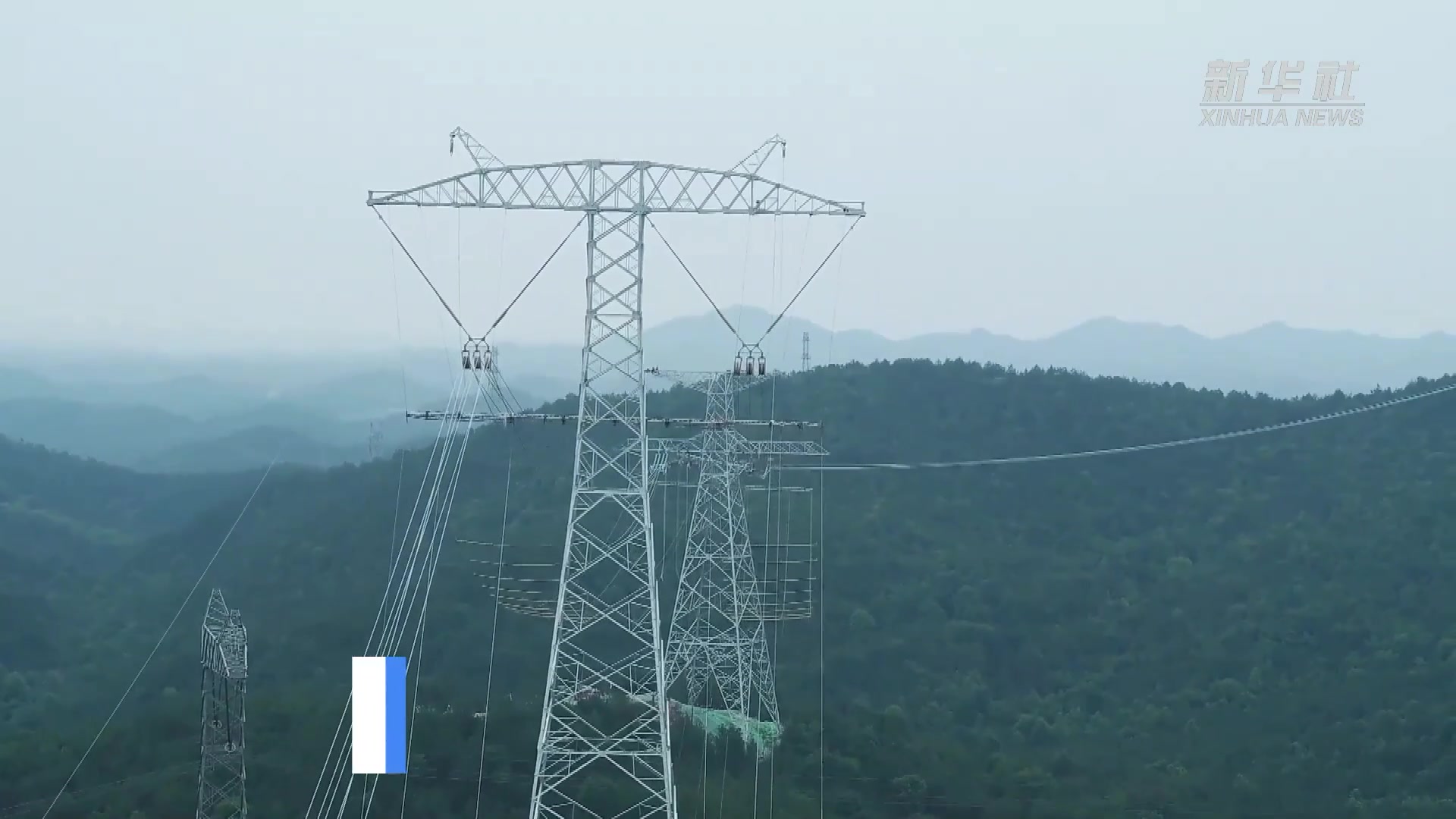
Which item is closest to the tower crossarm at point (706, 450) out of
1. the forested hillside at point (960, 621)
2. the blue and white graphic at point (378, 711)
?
the forested hillside at point (960, 621)

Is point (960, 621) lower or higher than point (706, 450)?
lower

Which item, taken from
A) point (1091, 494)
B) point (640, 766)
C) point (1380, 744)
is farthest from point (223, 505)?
point (1380, 744)

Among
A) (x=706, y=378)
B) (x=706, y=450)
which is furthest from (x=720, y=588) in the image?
(x=706, y=378)

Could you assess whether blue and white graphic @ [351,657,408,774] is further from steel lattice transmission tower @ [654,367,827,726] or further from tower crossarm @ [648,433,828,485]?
tower crossarm @ [648,433,828,485]

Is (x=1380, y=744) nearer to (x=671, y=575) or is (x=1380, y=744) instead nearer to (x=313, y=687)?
(x=671, y=575)

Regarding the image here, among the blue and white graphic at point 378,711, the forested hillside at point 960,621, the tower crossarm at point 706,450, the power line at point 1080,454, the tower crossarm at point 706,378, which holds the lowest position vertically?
the forested hillside at point 960,621
